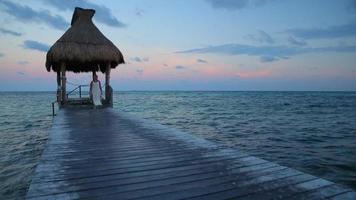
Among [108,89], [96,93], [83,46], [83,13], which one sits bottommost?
[96,93]

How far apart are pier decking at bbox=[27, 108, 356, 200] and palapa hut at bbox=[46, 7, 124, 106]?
9.13 m

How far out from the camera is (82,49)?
49.7 feet

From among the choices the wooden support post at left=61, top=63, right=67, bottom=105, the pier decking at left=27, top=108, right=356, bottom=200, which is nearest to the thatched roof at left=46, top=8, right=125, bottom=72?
the wooden support post at left=61, top=63, right=67, bottom=105

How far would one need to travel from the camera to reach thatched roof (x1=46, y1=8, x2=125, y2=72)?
48.7 ft

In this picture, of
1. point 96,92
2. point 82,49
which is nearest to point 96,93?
point 96,92

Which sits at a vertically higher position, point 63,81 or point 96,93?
point 63,81

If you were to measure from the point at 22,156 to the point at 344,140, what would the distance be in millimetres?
14360

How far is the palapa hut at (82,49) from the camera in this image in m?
14.9

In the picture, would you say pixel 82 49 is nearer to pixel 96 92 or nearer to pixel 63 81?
pixel 63 81

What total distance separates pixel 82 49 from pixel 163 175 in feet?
40.7

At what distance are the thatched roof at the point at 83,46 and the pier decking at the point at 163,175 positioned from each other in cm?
910

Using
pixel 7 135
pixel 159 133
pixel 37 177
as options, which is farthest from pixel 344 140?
pixel 7 135

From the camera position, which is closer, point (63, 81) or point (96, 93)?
point (96, 93)

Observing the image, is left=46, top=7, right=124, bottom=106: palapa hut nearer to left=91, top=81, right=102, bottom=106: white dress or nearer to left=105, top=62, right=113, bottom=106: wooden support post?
left=105, top=62, right=113, bottom=106: wooden support post
